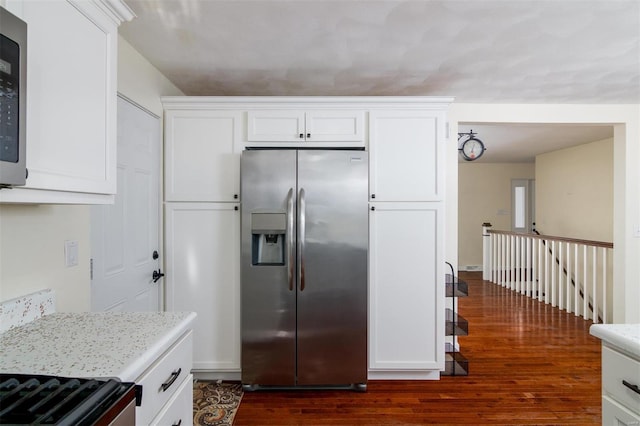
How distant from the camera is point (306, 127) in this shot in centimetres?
242

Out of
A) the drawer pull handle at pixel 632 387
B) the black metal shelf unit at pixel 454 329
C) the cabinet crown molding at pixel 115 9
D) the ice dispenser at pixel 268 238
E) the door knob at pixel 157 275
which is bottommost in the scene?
the black metal shelf unit at pixel 454 329

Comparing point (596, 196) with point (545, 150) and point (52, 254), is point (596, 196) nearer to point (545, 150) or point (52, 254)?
point (545, 150)

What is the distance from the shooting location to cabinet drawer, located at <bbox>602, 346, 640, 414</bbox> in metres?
1.08

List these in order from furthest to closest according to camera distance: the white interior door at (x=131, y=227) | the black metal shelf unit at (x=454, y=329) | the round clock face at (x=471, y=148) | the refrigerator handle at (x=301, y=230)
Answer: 1. the round clock face at (x=471, y=148)
2. the black metal shelf unit at (x=454, y=329)
3. the refrigerator handle at (x=301, y=230)
4. the white interior door at (x=131, y=227)

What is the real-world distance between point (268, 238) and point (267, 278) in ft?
0.96

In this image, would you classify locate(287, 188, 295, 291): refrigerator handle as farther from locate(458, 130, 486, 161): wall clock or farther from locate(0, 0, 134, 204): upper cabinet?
locate(458, 130, 486, 161): wall clock

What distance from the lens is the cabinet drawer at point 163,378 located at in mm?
947

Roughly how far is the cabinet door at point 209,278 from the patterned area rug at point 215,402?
130 millimetres

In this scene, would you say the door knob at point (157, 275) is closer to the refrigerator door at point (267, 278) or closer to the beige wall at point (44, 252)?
the refrigerator door at point (267, 278)

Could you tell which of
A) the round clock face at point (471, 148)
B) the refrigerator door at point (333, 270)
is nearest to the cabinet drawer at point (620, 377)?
the refrigerator door at point (333, 270)

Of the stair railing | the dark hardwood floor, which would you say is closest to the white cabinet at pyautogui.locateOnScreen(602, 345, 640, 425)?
the dark hardwood floor

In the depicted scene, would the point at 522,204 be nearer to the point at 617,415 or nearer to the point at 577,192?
the point at 577,192

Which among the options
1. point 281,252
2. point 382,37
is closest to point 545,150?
point 382,37

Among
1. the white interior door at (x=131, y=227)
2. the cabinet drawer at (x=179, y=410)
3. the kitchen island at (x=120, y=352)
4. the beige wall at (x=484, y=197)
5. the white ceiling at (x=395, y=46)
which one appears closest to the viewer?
the kitchen island at (x=120, y=352)
